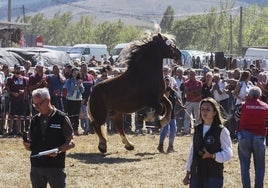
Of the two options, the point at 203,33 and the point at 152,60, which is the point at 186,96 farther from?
the point at 203,33

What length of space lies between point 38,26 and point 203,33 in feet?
151

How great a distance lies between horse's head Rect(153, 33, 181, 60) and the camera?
1459 cm

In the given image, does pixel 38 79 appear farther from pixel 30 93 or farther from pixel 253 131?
pixel 253 131

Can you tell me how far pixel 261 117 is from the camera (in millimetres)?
10344

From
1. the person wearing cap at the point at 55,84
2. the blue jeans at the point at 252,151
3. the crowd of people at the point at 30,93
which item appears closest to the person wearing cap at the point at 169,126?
the crowd of people at the point at 30,93

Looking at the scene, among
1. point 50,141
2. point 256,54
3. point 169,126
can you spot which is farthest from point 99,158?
point 256,54

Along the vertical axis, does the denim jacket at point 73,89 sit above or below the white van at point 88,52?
below

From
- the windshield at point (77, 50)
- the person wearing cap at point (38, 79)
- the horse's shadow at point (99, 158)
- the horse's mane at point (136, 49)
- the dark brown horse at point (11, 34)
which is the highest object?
the dark brown horse at point (11, 34)

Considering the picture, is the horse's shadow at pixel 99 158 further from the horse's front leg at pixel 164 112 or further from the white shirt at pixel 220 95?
the white shirt at pixel 220 95

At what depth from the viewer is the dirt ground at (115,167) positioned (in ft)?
37.9

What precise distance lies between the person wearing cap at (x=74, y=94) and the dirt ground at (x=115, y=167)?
177 centimetres

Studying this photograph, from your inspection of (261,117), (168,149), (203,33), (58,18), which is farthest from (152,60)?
(58,18)

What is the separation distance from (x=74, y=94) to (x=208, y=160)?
36.8 feet

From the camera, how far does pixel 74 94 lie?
18.3 metres
